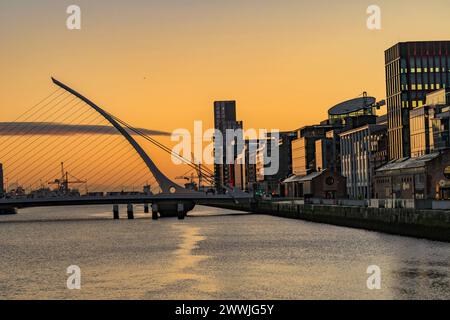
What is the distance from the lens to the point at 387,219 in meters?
84.5

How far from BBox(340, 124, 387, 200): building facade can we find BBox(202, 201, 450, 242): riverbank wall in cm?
3709

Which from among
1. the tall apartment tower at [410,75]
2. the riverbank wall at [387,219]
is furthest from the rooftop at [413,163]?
the tall apartment tower at [410,75]

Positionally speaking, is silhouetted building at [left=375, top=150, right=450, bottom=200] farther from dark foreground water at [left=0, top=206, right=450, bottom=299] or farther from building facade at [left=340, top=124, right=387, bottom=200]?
building facade at [left=340, top=124, right=387, bottom=200]

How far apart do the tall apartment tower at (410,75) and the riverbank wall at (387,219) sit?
31.1 meters

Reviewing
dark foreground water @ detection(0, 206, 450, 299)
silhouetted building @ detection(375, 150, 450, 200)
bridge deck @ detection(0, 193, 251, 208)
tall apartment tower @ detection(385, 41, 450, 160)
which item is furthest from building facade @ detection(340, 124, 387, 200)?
dark foreground water @ detection(0, 206, 450, 299)

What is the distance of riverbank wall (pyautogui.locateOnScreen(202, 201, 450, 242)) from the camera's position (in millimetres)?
67812

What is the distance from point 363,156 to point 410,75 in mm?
22353

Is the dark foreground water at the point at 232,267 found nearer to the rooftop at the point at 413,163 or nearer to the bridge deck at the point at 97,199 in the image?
the rooftop at the point at 413,163

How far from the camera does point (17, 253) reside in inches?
3093

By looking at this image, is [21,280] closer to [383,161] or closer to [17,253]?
[17,253]

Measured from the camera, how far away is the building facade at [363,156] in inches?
6885

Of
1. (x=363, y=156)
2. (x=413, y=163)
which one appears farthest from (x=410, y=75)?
(x=413, y=163)
